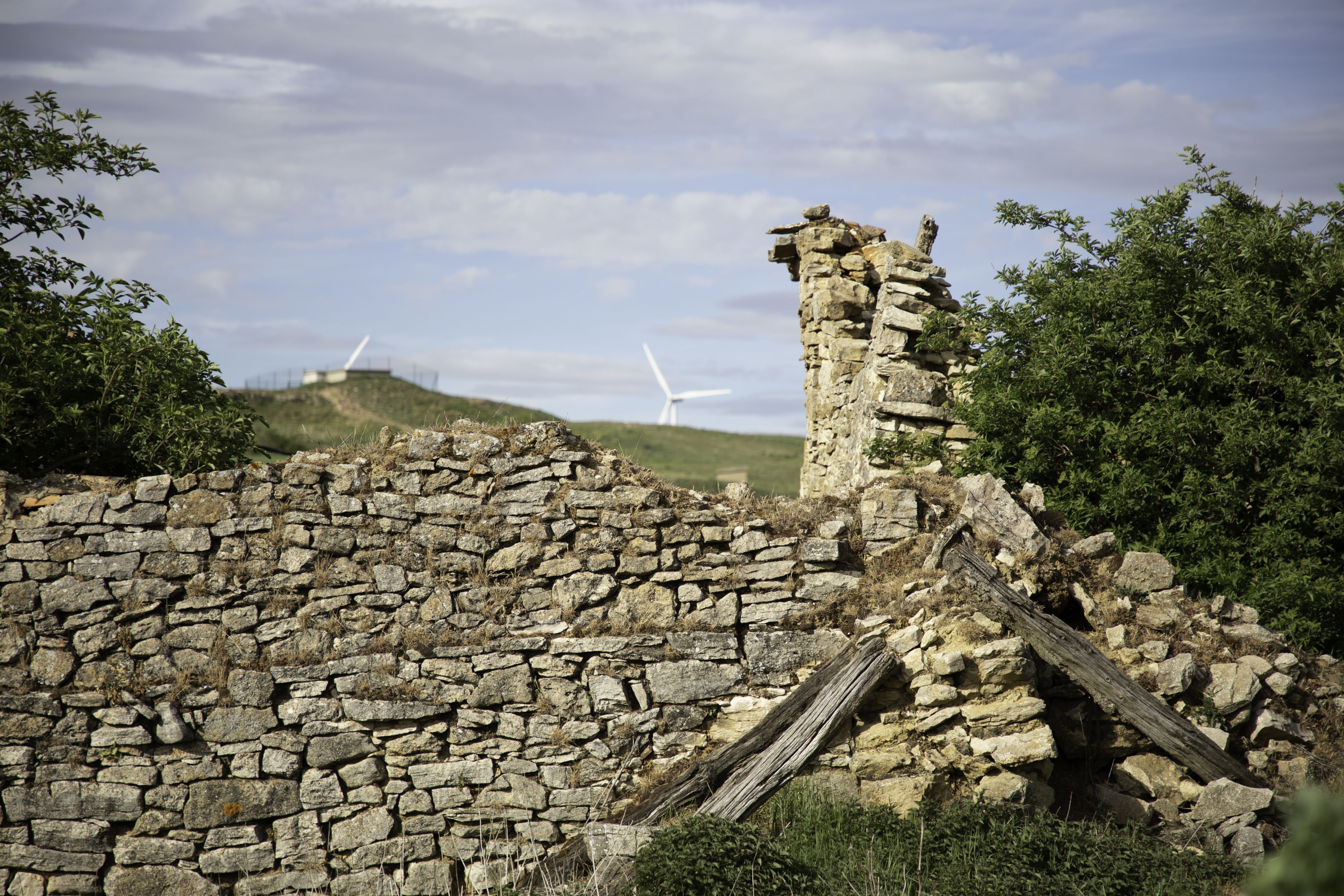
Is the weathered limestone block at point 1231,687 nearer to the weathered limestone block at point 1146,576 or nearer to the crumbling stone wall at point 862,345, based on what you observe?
the weathered limestone block at point 1146,576

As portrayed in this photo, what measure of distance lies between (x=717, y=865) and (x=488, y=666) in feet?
9.27

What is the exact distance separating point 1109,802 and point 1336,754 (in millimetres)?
2243

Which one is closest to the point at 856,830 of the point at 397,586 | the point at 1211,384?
the point at 397,586

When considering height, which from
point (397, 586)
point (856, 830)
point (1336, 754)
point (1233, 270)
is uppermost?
point (1233, 270)

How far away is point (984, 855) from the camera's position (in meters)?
6.20

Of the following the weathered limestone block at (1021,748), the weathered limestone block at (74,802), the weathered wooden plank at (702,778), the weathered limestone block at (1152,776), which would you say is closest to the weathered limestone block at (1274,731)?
the weathered limestone block at (1152,776)

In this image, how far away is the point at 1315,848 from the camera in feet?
6.59

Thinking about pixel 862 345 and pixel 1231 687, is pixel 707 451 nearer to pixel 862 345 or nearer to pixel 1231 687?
pixel 862 345

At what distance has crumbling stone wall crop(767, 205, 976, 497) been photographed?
10.2 metres

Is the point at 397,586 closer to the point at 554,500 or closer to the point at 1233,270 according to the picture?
the point at 554,500

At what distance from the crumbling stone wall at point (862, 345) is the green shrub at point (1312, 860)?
7.45 m

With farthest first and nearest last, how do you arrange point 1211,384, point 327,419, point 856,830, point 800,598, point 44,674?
1. point 327,419
2. point 1211,384
3. point 800,598
4. point 44,674
5. point 856,830

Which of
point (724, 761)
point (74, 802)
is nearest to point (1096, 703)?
point (724, 761)

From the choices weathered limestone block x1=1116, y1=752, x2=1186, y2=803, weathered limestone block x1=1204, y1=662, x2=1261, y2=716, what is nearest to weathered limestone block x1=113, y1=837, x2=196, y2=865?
weathered limestone block x1=1116, y1=752, x2=1186, y2=803
